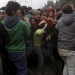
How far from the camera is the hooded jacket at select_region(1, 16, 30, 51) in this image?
417 centimetres

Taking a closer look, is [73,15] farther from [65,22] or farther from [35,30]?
[35,30]

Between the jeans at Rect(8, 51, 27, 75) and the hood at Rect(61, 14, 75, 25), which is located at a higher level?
the hood at Rect(61, 14, 75, 25)

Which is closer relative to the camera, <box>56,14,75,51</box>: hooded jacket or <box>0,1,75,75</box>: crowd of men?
<box>0,1,75,75</box>: crowd of men

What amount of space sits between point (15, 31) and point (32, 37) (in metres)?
1.21

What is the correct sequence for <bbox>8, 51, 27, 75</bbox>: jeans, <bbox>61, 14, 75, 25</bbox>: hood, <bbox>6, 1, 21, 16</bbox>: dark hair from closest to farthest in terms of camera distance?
<bbox>6, 1, 21, 16</bbox>: dark hair < <bbox>8, 51, 27, 75</bbox>: jeans < <bbox>61, 14, 75, 25</bbox>: hood

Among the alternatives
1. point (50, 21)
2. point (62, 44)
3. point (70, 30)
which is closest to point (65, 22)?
point (70, 30)

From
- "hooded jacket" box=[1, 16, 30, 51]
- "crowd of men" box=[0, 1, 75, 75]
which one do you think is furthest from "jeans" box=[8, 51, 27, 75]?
"hooded jacket" box=[1, 16, 30, 51]

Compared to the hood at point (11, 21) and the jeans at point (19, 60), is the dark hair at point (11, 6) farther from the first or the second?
the jeans at point (19, 60)

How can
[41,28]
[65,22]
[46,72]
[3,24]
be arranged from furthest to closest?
1. [46,72]
2. [41,28]
3. [65,22]
4. [3,24]

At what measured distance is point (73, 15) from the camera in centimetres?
463

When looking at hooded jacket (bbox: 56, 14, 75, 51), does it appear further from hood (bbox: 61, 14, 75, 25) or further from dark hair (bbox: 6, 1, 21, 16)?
dark hair (bbox: 6, 1, 21, 16)

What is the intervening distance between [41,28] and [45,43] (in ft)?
1.68

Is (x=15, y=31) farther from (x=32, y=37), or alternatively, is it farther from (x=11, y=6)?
(x=32, y=37)

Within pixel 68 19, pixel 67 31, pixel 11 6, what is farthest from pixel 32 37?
pixel 11 6
